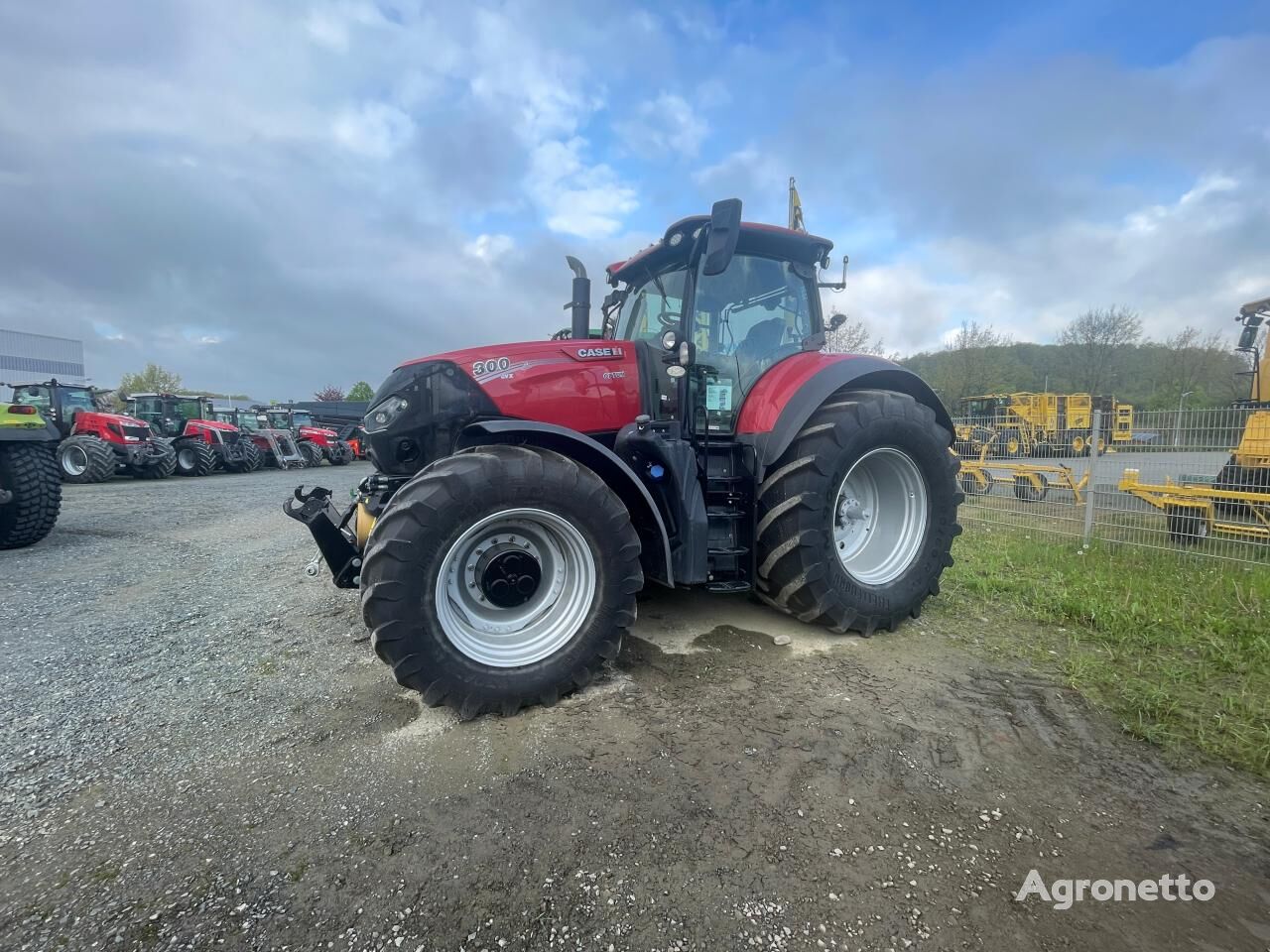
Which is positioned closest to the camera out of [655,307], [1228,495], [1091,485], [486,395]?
[486,395]

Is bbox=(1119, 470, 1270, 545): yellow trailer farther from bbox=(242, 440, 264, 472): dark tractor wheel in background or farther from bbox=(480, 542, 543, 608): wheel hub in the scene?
bbox=(242, 440, 264, 472): dark tractor wheel in background

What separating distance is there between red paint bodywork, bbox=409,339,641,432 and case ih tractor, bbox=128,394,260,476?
16207 mm

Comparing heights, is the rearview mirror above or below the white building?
below

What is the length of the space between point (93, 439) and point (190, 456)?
2.83 meters

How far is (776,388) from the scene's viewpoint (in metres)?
3.34

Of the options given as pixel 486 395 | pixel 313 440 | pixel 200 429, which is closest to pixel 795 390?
pixel 486 395

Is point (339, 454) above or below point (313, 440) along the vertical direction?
below

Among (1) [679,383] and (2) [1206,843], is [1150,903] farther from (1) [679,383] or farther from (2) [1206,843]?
(1) [679,383]

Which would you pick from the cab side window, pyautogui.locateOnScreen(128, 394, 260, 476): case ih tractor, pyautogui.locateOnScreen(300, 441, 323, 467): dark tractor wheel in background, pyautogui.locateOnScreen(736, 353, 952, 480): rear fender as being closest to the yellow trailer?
pyautogui.locateOnScreen(736, 353, 952, 480): rear fender

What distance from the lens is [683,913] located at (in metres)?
1.52

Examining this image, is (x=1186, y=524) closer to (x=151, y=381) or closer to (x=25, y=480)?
(x=25, y=480)

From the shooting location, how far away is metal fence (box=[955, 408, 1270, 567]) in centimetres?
529

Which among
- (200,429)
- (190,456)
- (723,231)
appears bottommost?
(190,456)

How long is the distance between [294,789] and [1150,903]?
2572 millimetres
